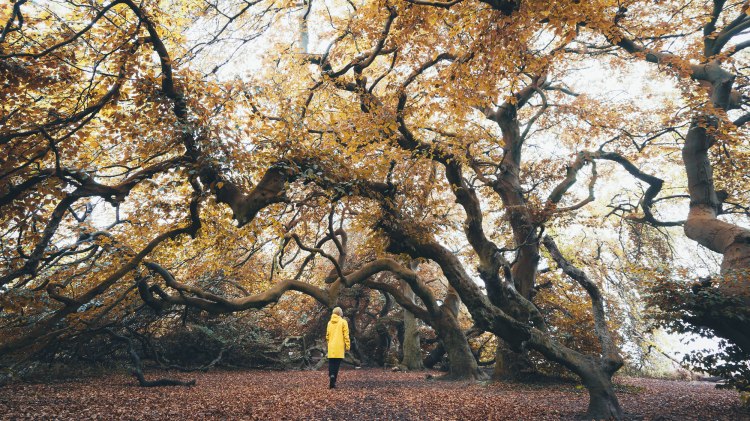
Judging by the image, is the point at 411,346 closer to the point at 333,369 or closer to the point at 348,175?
the point at 333,369

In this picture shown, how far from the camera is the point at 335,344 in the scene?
8578mm

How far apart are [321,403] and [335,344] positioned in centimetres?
217

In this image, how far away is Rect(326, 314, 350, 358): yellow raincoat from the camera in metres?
8.52

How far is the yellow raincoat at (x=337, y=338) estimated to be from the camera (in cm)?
852

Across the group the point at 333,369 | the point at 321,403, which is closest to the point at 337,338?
the point at 333,369

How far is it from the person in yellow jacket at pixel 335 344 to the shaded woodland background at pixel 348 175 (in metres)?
0.62

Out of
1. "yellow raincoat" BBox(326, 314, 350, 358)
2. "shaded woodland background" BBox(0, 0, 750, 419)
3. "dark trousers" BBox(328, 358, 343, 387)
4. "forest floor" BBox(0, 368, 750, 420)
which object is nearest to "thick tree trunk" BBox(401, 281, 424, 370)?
"shaded woodland background" BBox(0, 0, 750, 419)

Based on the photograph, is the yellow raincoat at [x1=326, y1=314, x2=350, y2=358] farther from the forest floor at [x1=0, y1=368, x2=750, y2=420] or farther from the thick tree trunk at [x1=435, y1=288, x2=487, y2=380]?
the thick tree trunk at [x1=435, y1=288, x2=487, y2=380]

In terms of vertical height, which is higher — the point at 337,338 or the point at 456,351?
the point at 337,338

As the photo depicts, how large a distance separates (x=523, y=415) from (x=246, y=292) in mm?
9488

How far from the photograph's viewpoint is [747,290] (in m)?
6.47

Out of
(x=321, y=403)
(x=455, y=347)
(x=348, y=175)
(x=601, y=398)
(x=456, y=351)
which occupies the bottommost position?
(x=321, y=403)

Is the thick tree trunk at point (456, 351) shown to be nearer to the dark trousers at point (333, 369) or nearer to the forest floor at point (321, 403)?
the forest floor at point (321, 403)

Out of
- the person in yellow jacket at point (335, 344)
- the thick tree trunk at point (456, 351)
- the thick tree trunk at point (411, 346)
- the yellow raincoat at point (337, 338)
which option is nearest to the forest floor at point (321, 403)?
the person in yellow jacket at point (335, 344)
